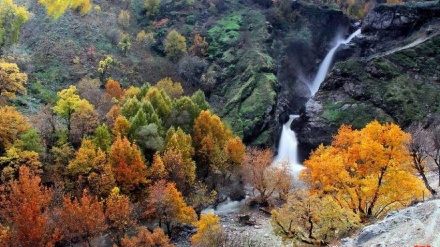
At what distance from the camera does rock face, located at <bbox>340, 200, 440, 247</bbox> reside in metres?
29.3

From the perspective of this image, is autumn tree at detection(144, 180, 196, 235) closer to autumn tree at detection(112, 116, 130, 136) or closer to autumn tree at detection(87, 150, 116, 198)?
autumn tree at detection(87, 150, 116, 198)

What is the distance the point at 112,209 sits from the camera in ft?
166

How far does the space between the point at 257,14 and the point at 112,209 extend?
98.3 meters

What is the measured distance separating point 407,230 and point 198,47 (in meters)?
97.1

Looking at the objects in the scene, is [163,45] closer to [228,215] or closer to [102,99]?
[102,99]

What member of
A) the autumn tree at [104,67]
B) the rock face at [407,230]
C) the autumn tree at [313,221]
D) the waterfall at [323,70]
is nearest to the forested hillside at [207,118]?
the autumn tree at [313,221]

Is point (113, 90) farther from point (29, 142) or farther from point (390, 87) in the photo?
point (390, 87)

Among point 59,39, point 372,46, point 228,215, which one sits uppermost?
point 372,46

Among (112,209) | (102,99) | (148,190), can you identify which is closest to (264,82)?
(102,99)

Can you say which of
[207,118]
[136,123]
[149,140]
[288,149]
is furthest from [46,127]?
[288,149]

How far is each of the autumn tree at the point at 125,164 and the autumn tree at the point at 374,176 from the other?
88.8 ft

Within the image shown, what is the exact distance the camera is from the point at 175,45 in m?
117

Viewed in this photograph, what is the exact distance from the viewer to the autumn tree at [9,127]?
55.7 metres

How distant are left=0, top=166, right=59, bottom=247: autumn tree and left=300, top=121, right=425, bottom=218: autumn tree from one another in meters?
36.0
